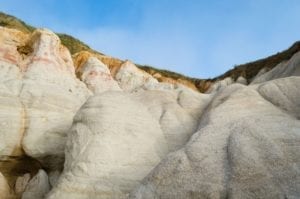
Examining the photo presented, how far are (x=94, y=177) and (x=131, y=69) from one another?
29734 mm

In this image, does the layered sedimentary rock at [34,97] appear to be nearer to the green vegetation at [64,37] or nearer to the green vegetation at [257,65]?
the green vegetation at [257,65]

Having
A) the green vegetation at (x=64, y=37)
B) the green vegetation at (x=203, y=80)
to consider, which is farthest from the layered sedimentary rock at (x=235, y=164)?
the green vegetation at (x=64, y=37)

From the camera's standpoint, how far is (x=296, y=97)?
13.8m

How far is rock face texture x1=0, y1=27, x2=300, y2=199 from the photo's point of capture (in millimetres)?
9477

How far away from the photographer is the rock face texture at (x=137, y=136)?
31.1 feet

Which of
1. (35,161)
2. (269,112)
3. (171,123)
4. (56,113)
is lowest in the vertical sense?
(35,161)

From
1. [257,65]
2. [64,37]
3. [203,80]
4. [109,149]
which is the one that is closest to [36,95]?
[109,149]

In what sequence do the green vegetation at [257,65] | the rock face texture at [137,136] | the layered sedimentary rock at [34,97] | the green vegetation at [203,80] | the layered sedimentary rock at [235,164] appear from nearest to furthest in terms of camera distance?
the layered sedimentary rock at [235,164], the rock face texture at [137,136], the layered sedimentary rock at [34,97], the green vegetation at [257,65], the green vegetation at [203,80]

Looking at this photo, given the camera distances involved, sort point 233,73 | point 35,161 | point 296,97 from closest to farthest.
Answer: point 296,97 → point 35,161 → point 233,73

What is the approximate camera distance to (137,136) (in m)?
14.5

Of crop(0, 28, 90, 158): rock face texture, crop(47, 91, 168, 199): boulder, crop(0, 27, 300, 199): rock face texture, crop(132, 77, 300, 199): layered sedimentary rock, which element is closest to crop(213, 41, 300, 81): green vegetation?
crop(0, 27, 300, 199): rock face texture

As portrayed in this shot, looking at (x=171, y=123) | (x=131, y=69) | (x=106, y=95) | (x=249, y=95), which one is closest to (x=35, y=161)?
(x=106, y=95)

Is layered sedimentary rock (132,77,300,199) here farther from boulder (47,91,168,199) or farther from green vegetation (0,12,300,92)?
green vegetation (0,12,300,92)

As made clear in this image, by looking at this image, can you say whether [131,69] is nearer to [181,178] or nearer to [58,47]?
[58,47]
